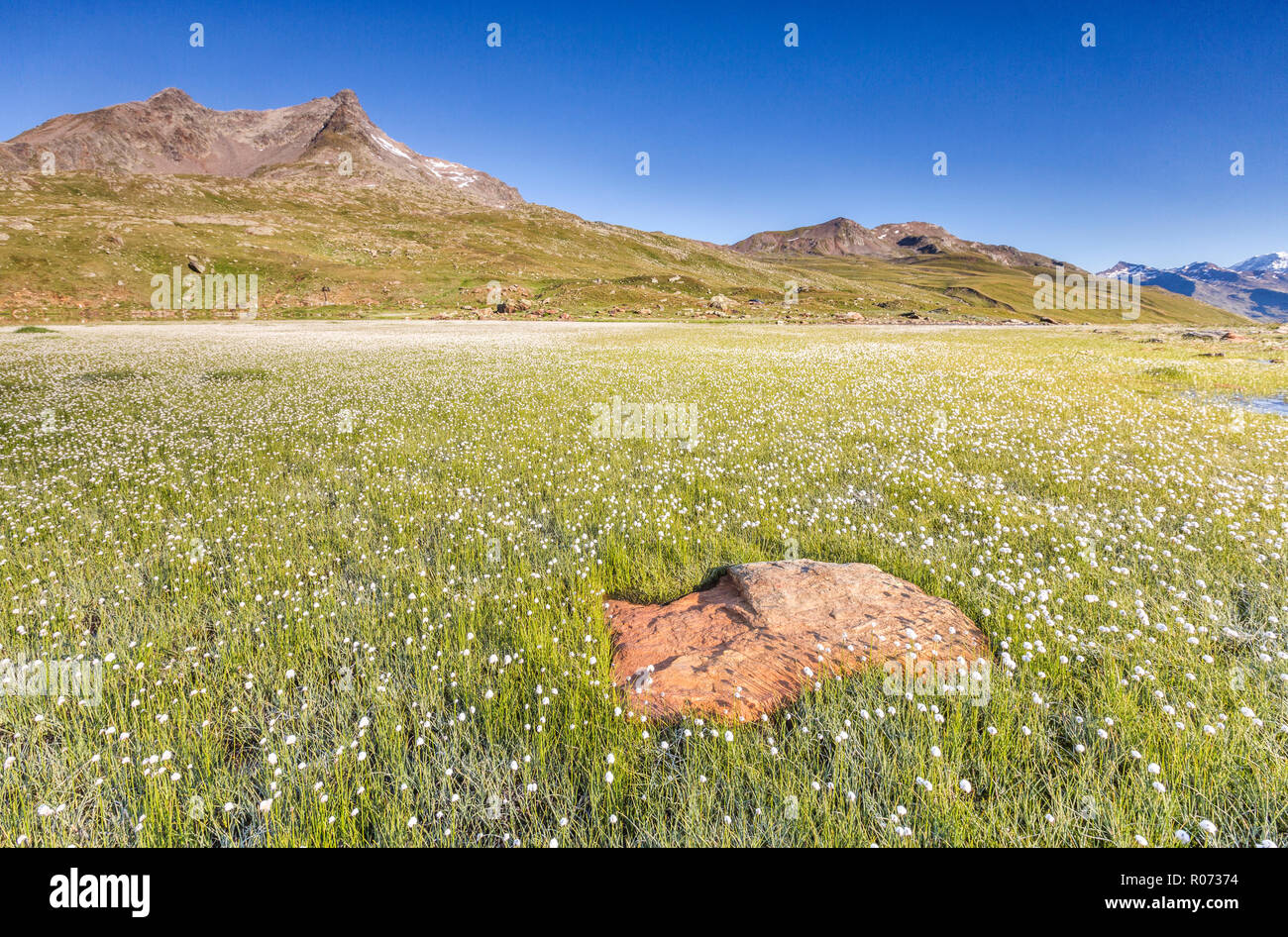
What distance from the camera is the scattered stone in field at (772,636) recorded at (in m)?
3.83

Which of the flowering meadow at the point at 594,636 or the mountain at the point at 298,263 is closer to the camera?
the flowering meadow at the point at 594,636

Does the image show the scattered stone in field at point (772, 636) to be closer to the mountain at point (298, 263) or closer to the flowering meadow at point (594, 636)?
the flowering meadow at point (594, 636)

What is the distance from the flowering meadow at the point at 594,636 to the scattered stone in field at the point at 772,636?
0.79ft

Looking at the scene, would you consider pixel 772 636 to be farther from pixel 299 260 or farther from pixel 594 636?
pixel 299 260

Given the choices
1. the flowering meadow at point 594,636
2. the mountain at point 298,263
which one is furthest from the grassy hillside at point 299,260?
the flowering meadow at point 594,636

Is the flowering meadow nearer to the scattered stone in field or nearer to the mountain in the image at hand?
the scattered stone in field

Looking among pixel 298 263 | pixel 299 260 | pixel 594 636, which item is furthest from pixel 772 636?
pixel 299 260

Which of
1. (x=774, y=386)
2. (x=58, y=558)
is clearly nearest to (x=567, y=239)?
(x=774, y=386)

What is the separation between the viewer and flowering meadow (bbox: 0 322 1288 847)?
286cm

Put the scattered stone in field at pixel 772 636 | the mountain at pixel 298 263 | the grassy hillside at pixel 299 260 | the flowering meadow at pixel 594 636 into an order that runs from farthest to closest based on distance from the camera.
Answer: the grassy hillside at pixel 299 260
the mountain at pixel 298 263
the scattered stone in field at pixel 772 636
the flowering meadow at pixel 594 636

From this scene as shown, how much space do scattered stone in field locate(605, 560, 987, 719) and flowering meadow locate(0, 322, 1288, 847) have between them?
0.79 feet

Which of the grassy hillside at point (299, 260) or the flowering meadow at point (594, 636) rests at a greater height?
the grassy hillside at point (299, 260)

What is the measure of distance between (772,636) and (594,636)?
1.62 meters
